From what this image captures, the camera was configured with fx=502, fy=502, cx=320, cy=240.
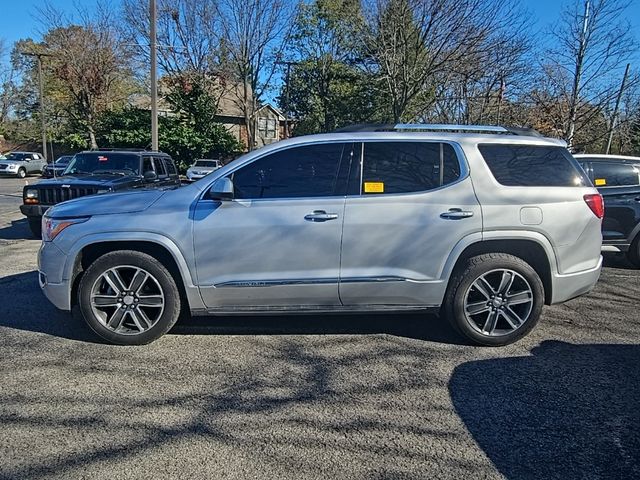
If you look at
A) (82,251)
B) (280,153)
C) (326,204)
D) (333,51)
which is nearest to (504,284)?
(326,204)

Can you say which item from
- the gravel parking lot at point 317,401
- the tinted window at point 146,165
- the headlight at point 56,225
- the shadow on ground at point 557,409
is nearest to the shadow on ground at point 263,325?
the gravel parking lot at point 317,401

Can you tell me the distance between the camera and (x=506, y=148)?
450 cm

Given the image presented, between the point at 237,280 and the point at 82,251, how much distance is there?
141cm

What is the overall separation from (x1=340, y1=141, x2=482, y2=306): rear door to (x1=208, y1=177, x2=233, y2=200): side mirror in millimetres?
Answer: 1001

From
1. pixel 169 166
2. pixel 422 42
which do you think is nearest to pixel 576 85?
pixel 422 42

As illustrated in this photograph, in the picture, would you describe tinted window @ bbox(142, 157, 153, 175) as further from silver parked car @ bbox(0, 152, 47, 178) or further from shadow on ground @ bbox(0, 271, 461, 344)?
silver parked car @ bbox(0, 152, 47, 178)

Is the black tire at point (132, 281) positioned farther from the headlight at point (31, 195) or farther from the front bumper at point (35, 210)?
the headlight at point (31, 195)

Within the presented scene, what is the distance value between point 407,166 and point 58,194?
6.91 meters

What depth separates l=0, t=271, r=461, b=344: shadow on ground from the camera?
4660 millimetres

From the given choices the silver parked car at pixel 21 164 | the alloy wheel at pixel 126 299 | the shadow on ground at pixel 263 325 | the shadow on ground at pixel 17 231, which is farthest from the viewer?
the silver parked car at pixel 21 164

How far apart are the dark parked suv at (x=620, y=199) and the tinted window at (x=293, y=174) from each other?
5.43 m

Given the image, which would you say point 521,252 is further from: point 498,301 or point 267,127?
point 267,127

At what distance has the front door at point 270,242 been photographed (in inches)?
165

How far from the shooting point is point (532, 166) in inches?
177
